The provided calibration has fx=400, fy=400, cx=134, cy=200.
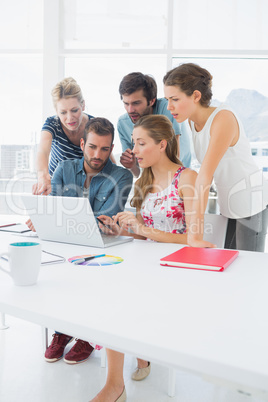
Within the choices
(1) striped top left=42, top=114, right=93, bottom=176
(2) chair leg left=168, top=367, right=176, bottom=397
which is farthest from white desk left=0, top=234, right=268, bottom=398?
(1) striped top left=42, top=114, right=93, bottom=176

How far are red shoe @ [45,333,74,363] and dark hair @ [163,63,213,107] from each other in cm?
128

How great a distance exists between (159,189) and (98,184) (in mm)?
479

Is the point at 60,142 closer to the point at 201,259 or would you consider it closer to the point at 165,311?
the point at 201,259

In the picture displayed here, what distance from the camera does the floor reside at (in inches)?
60.2

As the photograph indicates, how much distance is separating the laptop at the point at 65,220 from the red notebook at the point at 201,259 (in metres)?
0.28

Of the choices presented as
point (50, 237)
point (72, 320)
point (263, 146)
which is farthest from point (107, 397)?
point (263, 146)

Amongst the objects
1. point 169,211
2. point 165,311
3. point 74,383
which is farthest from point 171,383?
point 165,311

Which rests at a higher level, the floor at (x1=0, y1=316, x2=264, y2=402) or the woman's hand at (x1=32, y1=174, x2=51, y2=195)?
the woman's hand at (x1=32, y1=174, x2=51, y2=195)

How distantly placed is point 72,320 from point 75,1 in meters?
3.40

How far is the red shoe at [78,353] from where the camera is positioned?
5.91ft

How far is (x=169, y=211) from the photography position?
1.76 m

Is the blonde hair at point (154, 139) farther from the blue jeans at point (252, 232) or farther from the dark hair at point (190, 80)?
the blue jeans at point (252, 232)

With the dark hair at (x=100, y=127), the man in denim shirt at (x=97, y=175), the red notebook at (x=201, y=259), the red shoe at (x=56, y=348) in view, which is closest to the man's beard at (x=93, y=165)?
the man in denim shirt at (x=97, y=175)

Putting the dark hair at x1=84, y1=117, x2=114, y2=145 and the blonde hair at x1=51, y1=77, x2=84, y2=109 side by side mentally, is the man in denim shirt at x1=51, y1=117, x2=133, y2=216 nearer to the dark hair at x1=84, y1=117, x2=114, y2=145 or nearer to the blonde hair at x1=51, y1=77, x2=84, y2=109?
the dark hair at x1=84, y1=117, x2=114, y2=145
